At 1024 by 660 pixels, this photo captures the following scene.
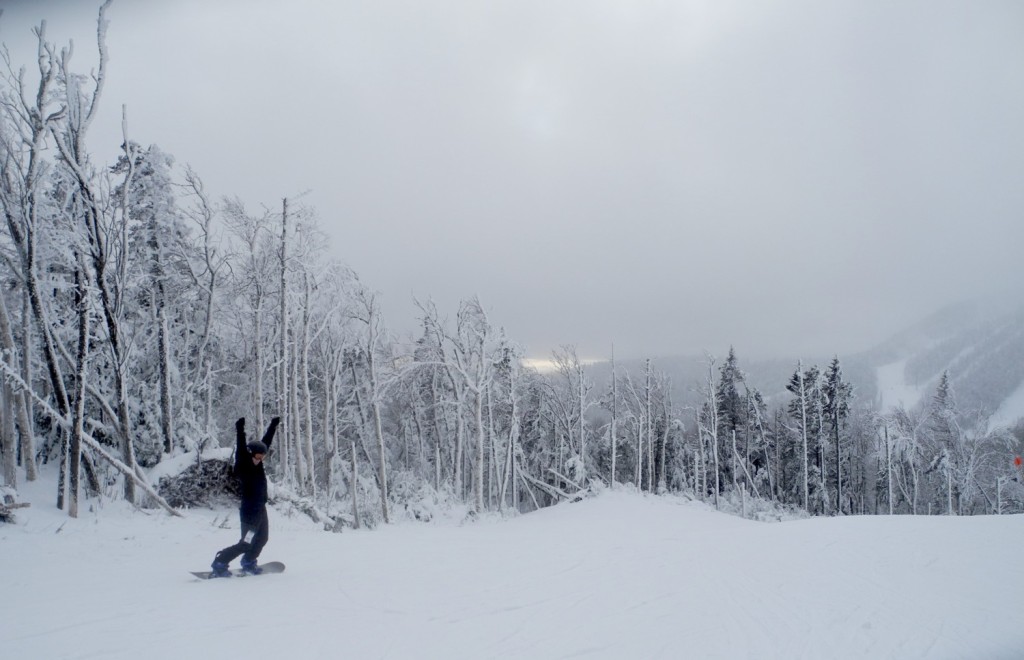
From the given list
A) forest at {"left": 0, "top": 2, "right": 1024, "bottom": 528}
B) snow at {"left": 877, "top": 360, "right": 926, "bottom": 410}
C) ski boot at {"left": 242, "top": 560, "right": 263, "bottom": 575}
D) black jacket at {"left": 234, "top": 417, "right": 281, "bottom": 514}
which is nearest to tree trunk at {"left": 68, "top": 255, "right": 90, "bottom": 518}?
forest at {"left": 0, "top": 2, "right": 1024, "bottom": 528}

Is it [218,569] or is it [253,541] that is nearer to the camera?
[218,569]

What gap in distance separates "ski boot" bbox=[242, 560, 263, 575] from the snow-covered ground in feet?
0.70

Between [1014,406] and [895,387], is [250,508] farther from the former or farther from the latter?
[895,387]

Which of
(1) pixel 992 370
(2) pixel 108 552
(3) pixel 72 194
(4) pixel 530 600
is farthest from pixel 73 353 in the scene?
(1) pixel 992 370

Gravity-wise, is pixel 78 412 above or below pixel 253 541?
above

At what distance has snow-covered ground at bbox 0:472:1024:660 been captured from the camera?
493 centimetres

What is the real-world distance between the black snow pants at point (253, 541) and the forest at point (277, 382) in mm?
5795

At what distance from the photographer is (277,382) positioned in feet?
77.2

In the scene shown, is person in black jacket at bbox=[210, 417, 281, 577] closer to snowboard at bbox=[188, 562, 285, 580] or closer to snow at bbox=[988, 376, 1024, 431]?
snowboard at bbox=[188, 562, 285, 580]

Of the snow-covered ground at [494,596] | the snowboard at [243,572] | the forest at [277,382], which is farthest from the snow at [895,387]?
the snowboard at [243,572]

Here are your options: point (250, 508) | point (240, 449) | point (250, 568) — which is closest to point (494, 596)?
point (250, 568)

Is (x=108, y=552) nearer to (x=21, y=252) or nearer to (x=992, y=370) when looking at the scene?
(x=21, y=252)

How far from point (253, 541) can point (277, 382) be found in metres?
17.9

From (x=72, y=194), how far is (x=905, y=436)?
4657 centimetres
